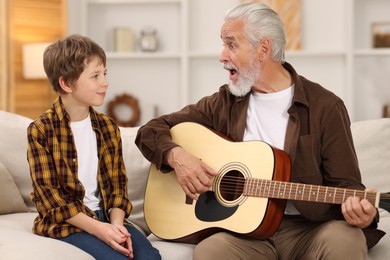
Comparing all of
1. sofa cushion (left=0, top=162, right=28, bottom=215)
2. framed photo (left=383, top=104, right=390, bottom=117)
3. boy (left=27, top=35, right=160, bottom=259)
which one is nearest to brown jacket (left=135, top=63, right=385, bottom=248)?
boy (left=27, top=35, right=160, bottom=259)

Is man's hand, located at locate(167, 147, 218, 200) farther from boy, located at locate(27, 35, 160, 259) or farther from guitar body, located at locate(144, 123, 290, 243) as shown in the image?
boy, located at locate(27, 35, 160, 259)

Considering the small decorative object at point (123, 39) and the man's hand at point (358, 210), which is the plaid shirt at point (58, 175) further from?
the small decorative object at point (123, 39)

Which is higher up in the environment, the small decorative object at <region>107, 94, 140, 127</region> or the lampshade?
the lampshade

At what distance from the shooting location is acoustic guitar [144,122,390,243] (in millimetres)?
2123

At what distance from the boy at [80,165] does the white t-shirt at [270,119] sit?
0.48 metres

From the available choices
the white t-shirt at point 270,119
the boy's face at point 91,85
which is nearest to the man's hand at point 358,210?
the white t-shirt at point 270,119

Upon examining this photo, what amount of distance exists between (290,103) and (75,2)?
3.42 m

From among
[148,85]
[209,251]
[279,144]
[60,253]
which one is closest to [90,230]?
[60,253]

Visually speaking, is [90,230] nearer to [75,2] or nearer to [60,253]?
[60,253]

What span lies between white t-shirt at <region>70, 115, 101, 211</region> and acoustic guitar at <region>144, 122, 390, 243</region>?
270 millimetres

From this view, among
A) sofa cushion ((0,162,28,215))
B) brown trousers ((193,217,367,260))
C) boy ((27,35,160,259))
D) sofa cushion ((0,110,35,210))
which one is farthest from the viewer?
sofa cushion ((0,110,35,210))

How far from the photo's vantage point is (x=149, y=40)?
5.50m

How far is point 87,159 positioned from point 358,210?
896mm

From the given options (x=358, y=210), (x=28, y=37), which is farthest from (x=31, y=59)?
(x=358, y=210)
